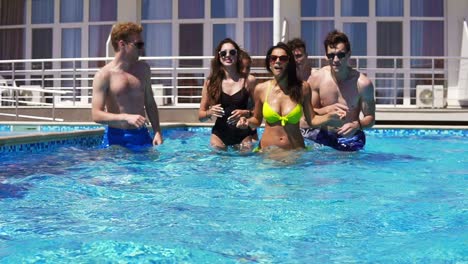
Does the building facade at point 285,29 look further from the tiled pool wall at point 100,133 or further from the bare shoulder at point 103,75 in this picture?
the bare shoulder at point 103,75

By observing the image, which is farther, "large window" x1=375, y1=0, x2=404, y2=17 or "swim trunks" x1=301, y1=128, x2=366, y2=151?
"large window" x1=375, y1=0, x2=404, y2=17

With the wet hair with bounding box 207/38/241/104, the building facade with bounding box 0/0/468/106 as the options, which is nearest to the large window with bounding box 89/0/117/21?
the building facade with bounding box 0/0/468/106

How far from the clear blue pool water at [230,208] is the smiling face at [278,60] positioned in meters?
0.79

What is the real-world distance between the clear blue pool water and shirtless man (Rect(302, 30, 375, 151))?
0.27 meters

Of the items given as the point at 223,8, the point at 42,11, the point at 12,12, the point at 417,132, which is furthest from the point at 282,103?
the point at 12,12

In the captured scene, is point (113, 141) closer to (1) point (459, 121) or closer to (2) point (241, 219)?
(2) point (241, 219)

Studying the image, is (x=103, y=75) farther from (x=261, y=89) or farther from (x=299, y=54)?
(x=299, y=54)

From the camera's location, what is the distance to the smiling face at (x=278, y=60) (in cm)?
541

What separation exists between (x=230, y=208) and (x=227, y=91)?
2907 mm

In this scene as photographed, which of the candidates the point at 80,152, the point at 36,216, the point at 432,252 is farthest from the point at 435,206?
the point at 80,152

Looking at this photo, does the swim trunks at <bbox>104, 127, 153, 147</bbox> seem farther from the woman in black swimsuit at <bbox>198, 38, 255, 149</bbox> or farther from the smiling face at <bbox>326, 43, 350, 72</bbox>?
the smiling face at <bbox>326, 43, 350, 72</bbox>

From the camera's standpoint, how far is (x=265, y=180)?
4465 mm

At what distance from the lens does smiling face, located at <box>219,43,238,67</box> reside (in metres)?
6.07

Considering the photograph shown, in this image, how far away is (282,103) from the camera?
558 centimetres
